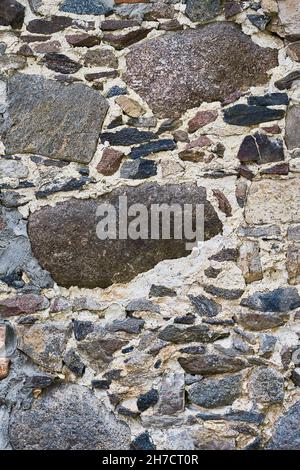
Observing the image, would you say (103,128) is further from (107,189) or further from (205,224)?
(205,224)

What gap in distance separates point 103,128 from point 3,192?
45 centimetres

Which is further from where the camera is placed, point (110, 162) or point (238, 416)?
point (110, 162)

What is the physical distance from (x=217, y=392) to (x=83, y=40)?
1.40 meters

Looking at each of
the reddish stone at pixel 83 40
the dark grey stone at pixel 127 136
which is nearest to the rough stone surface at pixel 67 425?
the dark grey stone at pixel 127 136

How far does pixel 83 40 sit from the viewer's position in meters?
2.22

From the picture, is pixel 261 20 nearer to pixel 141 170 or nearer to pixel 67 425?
pixel 141 170

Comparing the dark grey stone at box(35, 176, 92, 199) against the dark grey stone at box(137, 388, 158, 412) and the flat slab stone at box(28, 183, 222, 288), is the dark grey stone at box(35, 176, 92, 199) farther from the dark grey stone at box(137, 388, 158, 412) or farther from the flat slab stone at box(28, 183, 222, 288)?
the dark grey stone at box(137, 388, 158, 412)

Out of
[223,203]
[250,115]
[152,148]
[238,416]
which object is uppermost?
[250,115]

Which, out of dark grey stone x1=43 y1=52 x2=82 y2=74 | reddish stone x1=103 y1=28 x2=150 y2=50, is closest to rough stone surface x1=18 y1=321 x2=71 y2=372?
dark grey stone x1=43 y1=52 x2=82 y2=74

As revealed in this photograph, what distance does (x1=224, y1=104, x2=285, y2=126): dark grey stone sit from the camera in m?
2.14

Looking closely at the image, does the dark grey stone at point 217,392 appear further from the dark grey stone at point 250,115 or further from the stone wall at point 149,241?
the dark grey stone at point 250,115

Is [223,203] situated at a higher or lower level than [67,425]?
higher

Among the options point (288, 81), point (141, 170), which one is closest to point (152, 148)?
point (141, 170)

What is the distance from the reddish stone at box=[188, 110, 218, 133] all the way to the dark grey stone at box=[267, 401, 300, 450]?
1.06 metres
